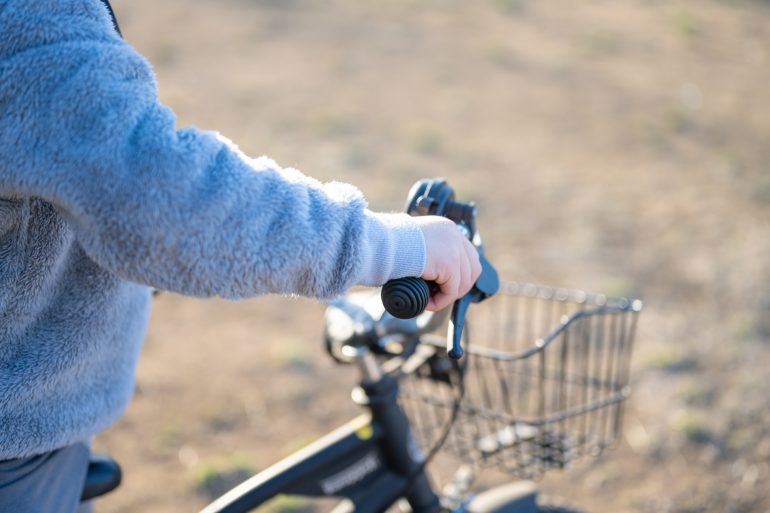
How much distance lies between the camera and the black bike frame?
1.96m

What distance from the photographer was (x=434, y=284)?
1466 millimetres

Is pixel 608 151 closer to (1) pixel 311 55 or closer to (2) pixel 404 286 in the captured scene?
(1) pixel 311 55

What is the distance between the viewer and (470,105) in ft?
23.6

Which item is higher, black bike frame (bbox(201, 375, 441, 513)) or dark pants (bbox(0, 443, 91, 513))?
dark pants (bbox(0, 443, 91, 513))

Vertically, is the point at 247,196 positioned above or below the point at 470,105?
above

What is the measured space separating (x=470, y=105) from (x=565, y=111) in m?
0.77

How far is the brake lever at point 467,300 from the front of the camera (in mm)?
1477

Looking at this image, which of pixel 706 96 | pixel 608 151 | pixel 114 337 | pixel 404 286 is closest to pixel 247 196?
pixel 404 286

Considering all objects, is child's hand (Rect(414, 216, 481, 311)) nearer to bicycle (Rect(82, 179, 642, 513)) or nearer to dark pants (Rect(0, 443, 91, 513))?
bicycle (Rect(82, 179, 642, 513))

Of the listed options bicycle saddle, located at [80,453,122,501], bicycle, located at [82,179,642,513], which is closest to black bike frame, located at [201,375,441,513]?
bicycle, located at [82,179,642,513]

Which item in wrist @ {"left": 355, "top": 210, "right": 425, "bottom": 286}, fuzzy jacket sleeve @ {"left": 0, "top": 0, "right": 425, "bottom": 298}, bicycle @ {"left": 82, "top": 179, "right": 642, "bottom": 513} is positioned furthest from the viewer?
bicycle @ {"left": 82, "top": 179, "right": 642, "bottom": 513}

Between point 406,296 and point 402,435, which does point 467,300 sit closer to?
point 406,296

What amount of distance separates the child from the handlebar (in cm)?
3

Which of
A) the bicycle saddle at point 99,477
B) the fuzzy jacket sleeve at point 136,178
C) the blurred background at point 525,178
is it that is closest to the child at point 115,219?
the fuzzy jacket sleeve at point 136,178
